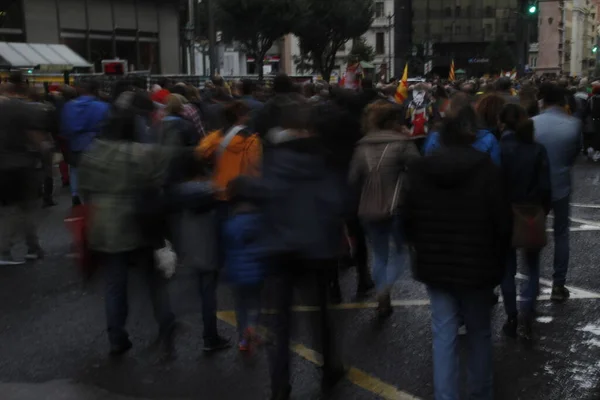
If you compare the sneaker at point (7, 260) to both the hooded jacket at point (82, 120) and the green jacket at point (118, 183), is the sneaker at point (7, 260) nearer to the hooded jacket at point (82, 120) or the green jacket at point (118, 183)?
the hooded jacket at point (82, 120)

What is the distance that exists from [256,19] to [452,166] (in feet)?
141

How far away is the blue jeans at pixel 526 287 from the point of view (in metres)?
5.90

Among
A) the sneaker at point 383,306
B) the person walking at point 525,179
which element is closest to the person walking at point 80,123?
the sneaker at point 383,306

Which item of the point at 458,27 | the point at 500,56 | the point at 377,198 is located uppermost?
the point at 458,27

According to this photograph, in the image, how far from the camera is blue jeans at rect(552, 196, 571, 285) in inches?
263

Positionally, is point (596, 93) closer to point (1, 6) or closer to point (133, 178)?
point (133, 178)

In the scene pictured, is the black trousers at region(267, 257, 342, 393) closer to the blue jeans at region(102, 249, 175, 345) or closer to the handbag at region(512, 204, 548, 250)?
the blue jeans at region(102, 249, 175, 345)

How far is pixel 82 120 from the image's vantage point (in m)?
10.5

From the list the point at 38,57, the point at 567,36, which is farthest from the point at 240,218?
the point at 567,36

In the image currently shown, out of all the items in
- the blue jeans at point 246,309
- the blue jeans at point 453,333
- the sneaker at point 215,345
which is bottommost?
the sneaker at point 215,345

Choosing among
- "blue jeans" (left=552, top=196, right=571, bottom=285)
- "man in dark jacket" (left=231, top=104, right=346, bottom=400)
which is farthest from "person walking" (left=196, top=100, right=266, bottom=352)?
"blue jeans" (left=552, top=196, right=571, bottom=285)

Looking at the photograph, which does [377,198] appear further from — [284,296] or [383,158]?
[284,296]

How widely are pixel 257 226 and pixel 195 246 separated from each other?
570 mm

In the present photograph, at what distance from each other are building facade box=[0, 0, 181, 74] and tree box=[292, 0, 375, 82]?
9.40 m
